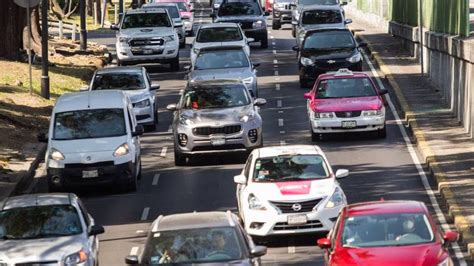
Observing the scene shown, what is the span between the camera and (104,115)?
3105cm

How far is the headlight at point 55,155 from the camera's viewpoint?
1187 inches

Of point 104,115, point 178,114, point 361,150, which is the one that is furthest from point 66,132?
point 361,150

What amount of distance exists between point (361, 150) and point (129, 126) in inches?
268

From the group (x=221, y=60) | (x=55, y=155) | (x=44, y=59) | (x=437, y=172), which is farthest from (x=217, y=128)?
(x=44, y=59)

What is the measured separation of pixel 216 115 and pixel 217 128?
41 centimetres

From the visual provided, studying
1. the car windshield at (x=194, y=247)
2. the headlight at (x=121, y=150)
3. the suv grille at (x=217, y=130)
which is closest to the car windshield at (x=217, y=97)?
the suv grille at (x=217, y=130)

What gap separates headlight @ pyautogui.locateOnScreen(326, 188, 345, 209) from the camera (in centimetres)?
2400

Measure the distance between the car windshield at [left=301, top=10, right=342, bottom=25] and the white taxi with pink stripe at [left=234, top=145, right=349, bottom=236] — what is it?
33475 millimetres

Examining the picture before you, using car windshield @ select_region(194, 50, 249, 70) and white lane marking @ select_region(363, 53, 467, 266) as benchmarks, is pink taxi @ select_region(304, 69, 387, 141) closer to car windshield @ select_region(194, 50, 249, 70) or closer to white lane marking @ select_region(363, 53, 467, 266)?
white lane marking @ select_region(363, 53, 467, 266)

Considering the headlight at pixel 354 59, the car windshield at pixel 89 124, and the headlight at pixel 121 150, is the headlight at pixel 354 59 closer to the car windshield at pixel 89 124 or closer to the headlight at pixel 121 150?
the car windshield at pixel 89 124

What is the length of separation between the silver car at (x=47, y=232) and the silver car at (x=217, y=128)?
11598 millimetres

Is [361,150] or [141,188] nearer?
[141,188]

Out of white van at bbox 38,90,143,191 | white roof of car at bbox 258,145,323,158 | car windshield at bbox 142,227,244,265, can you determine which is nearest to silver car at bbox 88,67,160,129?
white van at bbox 38,90,143,191

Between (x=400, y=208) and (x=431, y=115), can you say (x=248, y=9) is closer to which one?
(x=431, y=115)
